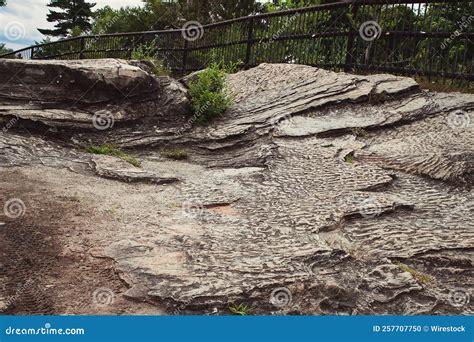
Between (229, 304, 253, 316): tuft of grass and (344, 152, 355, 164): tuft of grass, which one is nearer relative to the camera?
(229, 304, 253, 316): tuft of grass

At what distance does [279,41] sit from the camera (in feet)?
36.7

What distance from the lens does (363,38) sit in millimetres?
9375

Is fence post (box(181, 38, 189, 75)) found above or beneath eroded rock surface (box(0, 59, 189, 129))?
above

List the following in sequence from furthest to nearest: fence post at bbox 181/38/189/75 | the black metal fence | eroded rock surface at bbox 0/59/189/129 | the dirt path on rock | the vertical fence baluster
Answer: fence post at bbox 181/38/189/75 < the vertical fence baluster < the black metal fence < eroded rock surface at bbox 0/59/189/129 < the dirt path on rock

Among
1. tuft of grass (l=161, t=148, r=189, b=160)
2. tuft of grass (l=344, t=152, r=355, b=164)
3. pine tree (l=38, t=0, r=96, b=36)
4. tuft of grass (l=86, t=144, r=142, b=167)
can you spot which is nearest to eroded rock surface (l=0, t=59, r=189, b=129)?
tuft of grass (l=86, t=144, r=142, b=167)

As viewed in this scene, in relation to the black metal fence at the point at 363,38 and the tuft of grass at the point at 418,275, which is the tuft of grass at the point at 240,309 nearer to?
the tuft of grass at the point at 418,275

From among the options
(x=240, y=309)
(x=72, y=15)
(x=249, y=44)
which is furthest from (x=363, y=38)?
(x=72, y=15)

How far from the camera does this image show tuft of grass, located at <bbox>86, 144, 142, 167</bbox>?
20.4ft

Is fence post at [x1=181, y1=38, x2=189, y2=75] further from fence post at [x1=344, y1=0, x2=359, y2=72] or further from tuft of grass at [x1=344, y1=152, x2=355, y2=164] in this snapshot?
tuft of grass at [x1=344, y1=152, x2=355, y2=164]

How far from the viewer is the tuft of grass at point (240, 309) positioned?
3.14 meters

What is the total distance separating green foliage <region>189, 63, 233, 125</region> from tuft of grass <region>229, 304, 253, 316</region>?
4.89m

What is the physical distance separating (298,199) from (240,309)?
6.95 feet

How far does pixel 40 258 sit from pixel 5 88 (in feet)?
13.5

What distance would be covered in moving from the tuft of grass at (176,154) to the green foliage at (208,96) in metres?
0.97
